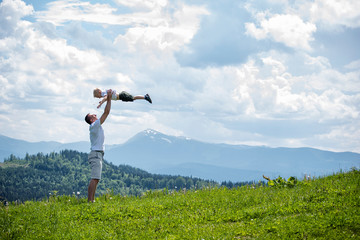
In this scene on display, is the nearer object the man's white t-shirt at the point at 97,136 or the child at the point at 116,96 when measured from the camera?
the man's white t-shirt at the point at 97,136

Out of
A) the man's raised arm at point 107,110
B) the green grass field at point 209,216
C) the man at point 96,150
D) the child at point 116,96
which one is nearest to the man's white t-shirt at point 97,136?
the man at point 96,150

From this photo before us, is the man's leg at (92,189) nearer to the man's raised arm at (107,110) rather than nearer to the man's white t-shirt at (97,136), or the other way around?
the man's white t-shirt at (97,136)

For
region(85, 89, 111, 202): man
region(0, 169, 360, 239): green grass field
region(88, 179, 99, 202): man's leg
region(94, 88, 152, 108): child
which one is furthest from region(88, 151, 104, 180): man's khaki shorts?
region(94, 88, 152, 108): child

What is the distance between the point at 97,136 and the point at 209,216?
Result: 5487mm

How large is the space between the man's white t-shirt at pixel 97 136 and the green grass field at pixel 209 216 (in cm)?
218

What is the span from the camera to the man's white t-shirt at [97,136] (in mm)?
13906

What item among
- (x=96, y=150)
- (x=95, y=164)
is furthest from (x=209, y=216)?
(x=96, y=150)

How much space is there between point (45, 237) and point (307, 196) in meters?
8.21

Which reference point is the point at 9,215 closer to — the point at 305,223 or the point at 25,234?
the point at 25,234

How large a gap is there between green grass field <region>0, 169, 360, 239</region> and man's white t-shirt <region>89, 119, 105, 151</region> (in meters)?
2.18

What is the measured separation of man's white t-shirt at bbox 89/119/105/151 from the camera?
13.9m

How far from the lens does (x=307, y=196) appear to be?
460 inches

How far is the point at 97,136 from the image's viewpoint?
14008 millimetres

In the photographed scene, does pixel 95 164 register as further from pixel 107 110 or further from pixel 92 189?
pixel 107 110
